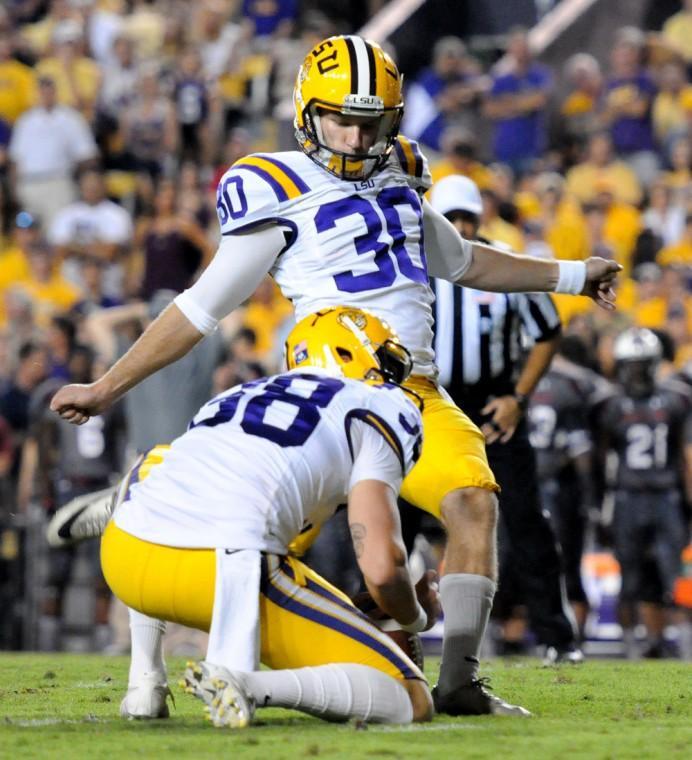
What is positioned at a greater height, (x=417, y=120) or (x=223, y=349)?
(x=417, y=120)

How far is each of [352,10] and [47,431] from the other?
24.3 feet

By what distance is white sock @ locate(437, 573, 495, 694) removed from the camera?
194 inches

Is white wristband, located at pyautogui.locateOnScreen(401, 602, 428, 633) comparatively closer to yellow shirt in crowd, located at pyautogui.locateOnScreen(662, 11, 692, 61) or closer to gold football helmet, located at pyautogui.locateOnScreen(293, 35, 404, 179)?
gold football helmet, located at pyautogui.locateOnScreen(293, 35, 404, 179)

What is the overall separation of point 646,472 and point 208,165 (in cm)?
575

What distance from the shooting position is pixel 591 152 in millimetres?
13711

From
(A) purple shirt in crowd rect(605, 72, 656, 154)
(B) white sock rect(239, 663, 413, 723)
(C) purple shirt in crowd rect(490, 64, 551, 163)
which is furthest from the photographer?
(C) purple shirt in crowd rect(490, 64, 551, 163)

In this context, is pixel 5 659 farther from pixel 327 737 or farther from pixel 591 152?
pixel 591 152

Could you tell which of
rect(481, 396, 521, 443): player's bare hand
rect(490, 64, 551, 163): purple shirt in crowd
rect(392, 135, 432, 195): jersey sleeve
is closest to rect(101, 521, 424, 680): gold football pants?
rect(392, 135, 432, 195): jersey sleeve

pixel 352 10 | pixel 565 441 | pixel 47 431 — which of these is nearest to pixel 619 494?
pixel 565 441

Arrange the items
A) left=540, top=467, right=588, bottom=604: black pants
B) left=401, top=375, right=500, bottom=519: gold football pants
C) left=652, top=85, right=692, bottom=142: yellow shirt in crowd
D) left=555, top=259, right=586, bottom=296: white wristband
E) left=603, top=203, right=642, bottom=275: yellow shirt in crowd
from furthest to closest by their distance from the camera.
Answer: left=652, top=85, right=692, bottom=142: yellow shirt in crowd < left=603, top=203, right=642, bottom=275: yellow shirt in crowd < left=540, top=467, right=588, bottom=604: black pants < left=555, top=259, right=586, bottom=296: white wristband < left=401, top=375, right=500, bottom=519: gold football pants

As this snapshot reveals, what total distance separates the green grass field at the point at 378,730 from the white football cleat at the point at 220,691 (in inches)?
2.2

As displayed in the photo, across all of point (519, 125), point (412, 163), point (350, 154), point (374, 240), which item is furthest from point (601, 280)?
point (519, 125)

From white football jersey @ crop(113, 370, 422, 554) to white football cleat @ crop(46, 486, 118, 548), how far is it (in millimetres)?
322

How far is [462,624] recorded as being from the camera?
4.97 metres
